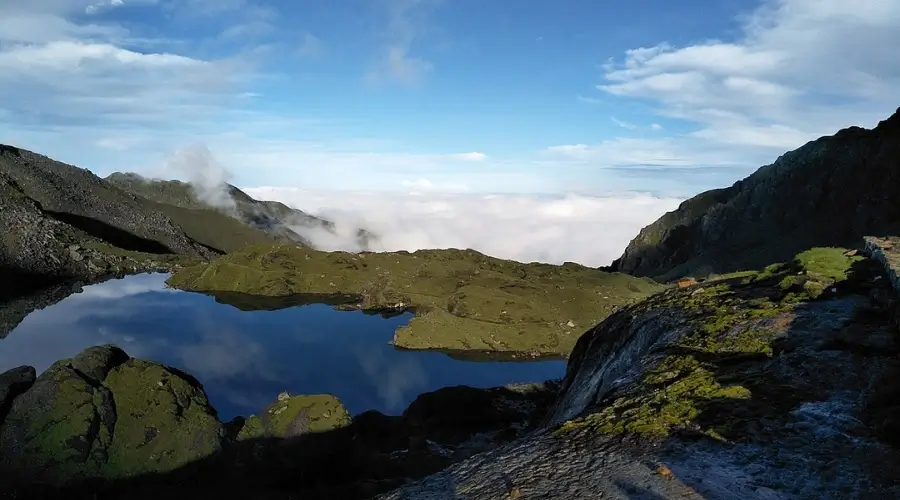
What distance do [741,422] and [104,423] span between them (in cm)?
3688

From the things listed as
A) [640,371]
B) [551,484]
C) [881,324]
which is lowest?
[551,484]

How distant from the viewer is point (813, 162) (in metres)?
117

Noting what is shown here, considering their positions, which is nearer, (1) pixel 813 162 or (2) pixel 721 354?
(2) pixel 721 354

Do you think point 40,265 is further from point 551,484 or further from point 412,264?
point 551,484

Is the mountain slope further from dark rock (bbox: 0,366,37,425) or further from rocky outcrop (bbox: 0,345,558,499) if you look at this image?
rocky outcrop (bbox: 0,345,558,499)

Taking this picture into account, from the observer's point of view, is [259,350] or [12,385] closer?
[12,385]

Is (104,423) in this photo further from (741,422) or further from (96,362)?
(741,422)

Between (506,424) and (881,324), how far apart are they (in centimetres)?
3184

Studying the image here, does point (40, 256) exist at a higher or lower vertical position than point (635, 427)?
higher

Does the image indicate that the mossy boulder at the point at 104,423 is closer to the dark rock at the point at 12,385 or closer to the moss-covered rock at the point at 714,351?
the dark rock at the point at 12,385

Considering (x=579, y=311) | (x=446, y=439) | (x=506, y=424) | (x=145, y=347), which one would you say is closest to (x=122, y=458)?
(x=446, y=439)

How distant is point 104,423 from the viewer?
34312mm

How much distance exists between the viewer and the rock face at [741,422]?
9.06 meters

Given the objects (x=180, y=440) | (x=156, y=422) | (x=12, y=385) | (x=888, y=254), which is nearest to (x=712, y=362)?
(x=888, y=254)
